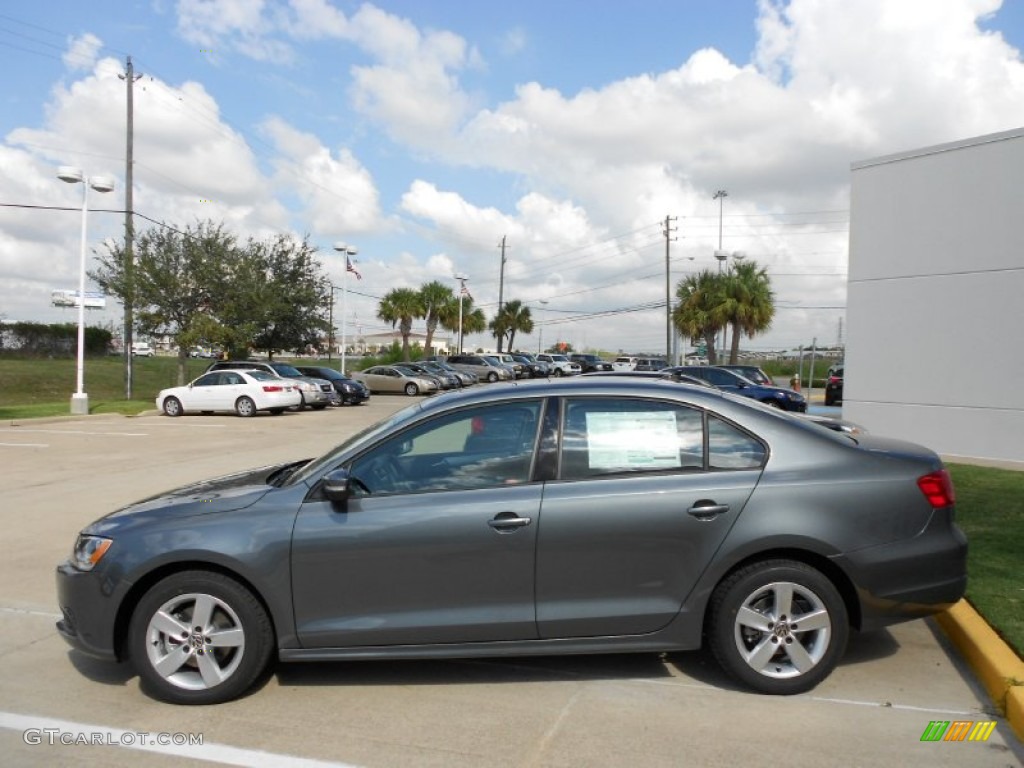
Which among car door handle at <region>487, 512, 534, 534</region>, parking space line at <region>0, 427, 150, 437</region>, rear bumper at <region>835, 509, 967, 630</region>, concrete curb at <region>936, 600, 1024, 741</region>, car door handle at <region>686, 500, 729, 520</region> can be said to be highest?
car door handle at <region>686, 500, 729, 520</region>

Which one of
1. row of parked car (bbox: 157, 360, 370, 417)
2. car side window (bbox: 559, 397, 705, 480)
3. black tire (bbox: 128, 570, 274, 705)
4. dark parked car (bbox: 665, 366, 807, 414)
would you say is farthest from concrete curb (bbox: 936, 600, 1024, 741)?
row of parked car (bbox: 157, 360, 370, 417)

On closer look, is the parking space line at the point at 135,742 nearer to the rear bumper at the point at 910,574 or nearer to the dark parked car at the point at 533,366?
the rear bumper at the point at 910,574

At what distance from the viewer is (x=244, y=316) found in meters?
30.8

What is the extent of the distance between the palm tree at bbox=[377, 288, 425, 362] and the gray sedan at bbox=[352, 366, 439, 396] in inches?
734

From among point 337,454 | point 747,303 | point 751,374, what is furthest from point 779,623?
point 747,303

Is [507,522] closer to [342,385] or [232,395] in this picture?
[232,395]

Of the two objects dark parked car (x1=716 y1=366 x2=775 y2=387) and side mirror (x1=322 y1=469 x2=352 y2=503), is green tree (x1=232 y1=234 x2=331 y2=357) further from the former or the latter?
side mirror (x1=322 y1=469 x2=352 y2=503)

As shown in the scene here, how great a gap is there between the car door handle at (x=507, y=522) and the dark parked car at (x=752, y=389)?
16931 mm

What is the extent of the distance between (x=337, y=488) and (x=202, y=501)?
0.84m

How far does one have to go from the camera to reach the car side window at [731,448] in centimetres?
418

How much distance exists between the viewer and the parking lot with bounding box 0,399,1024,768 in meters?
3.51

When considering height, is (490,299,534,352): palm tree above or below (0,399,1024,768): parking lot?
above

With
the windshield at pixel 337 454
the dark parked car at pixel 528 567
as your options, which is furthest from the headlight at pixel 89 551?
the windshield at pixel 337 454

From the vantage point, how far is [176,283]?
2923 centimetres
